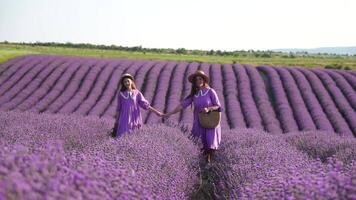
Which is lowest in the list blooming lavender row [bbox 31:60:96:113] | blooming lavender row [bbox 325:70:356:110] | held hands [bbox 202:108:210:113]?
blooming lavender row [bbox 31:60:96:113]

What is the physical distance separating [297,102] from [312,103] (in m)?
0.39

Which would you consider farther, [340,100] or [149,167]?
[340,100]

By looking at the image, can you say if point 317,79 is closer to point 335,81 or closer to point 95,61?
point 335,81

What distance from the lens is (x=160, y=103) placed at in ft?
48.0

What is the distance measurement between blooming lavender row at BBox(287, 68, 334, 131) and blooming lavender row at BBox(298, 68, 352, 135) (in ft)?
0.44

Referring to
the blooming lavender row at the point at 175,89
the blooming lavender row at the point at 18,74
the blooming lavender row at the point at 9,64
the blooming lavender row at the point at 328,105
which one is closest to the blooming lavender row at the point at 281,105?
the blooming lavender row at the point at 328,105

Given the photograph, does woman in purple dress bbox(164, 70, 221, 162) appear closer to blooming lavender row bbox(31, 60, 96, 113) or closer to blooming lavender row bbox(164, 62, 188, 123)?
blooming lavender row bbox(164, 62, 188, 123)

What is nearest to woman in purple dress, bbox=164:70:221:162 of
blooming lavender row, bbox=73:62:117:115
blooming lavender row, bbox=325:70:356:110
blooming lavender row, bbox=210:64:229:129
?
blooming lavender row, bbox=210:64:229:129

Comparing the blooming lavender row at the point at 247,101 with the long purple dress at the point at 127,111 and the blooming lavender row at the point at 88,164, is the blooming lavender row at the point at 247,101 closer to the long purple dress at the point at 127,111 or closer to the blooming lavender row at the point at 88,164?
the blooming lavender row at the point at 88,164

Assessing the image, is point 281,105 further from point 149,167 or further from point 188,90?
point 149,167

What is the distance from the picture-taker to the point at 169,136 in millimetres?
6742

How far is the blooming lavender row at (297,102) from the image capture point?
12953 millimetres

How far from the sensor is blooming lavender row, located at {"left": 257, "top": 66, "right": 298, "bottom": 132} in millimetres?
12900

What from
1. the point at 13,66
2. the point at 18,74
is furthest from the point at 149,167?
the point at 13,66
